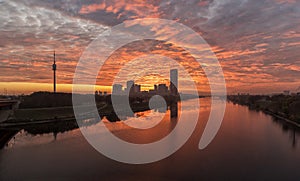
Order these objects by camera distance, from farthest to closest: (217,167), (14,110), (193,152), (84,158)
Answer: (14,110)
(193,152)
(84,158)
(217,167)

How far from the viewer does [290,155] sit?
38.0ft

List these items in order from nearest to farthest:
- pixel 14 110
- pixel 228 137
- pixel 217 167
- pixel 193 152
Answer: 1. pixel 217 167
2. pixel 193 152
3. pixel 228 137
4. pixel 14 110

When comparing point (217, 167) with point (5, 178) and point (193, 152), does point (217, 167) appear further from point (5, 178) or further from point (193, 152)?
point (5, 178)

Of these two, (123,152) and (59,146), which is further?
(59,146)

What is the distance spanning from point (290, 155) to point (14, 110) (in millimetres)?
23464

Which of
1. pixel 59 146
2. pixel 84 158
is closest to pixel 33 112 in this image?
pixel 59 146

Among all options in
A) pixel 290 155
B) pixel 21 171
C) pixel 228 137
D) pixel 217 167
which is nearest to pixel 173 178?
pixel 217 167

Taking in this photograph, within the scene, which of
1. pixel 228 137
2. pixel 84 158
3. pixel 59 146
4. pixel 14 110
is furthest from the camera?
pixel 14 110

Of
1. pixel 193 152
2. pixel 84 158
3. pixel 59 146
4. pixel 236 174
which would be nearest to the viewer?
pixel 236 174

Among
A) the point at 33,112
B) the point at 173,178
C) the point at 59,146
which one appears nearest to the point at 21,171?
the point at 59,146

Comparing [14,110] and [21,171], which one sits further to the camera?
[14,110]

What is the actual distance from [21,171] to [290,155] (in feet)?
38.9

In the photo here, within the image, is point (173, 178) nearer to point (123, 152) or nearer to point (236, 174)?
point (236, 174)

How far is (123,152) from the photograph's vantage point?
441 inches
